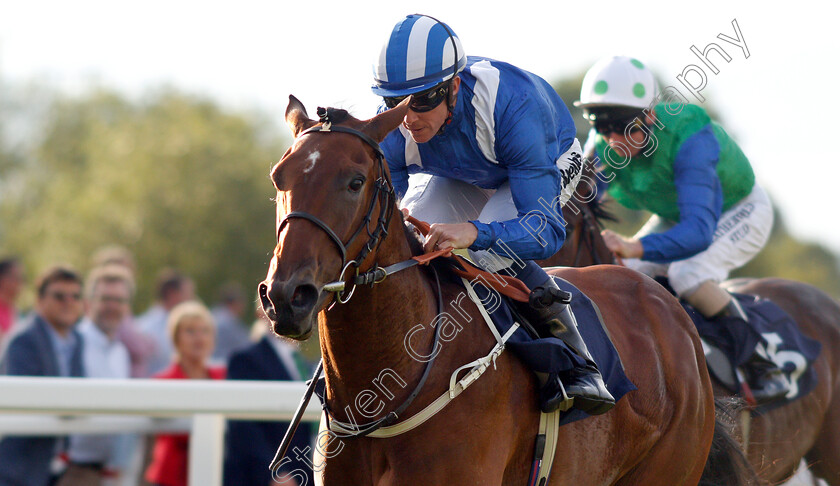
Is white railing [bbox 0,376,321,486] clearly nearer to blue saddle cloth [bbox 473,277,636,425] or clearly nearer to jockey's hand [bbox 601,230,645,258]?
jockey's hand [bbox 601,230,645,258]

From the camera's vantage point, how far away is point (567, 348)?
3.29 m

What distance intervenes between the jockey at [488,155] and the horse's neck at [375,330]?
155 millimetres

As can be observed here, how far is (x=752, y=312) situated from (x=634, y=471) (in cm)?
216

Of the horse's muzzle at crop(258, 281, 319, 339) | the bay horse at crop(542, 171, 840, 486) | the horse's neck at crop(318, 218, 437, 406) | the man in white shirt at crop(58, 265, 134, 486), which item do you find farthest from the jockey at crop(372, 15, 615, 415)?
the man in white shirt at crop(58, 265, 134, 486)

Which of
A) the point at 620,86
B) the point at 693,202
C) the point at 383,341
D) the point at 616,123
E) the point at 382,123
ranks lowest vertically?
the point at 383,341

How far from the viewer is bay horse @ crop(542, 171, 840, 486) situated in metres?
5.08

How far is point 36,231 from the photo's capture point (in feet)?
94.9

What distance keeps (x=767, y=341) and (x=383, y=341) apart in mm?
3297

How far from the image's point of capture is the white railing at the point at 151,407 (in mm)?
4781

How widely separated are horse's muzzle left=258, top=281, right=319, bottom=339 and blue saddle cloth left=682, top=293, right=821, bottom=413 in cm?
332

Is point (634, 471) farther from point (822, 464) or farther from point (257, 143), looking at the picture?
point (257, 143)

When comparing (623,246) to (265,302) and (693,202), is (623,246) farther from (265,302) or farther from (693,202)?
(265,302)

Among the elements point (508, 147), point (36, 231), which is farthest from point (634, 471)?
point (36, 231)

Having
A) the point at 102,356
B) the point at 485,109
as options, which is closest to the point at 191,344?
the point at 102,356
